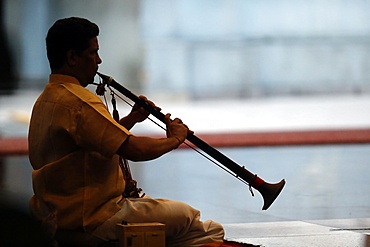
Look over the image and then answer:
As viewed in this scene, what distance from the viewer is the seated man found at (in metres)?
2.40

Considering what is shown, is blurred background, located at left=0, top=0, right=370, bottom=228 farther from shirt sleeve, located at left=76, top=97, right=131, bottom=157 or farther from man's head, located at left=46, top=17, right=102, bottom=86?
shirt sleeve, located at left=76, top=97, right=131, bottom=157

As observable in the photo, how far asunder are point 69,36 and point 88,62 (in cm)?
11

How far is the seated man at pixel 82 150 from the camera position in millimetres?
2398

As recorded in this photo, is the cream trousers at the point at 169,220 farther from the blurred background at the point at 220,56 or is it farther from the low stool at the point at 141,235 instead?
the blurred background at the point at 220,56

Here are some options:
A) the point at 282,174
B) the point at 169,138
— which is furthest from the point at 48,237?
the point at 282,174

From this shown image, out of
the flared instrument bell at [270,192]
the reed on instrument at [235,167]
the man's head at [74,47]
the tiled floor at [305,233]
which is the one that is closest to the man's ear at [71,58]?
the man's head at [74,47]

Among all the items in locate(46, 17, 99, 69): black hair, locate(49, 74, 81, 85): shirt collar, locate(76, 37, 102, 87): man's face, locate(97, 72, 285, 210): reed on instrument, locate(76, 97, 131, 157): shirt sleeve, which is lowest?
locate(97, 72, 285, 210): reed on instrument

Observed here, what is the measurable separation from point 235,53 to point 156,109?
1064 centimetres

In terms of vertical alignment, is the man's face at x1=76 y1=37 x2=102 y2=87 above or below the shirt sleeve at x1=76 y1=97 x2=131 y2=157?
above

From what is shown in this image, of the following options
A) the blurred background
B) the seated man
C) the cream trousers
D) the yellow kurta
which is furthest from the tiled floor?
the blurred background

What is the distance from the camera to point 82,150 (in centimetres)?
245

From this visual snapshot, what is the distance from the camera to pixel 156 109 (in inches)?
103

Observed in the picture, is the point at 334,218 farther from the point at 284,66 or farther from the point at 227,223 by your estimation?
the point at 284,66

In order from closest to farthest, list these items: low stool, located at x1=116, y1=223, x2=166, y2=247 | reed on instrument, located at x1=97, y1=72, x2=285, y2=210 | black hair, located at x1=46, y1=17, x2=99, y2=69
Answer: low stool, located at x1=116, y1=223, x2=166, y2=247
black hair, located at x1=46, y1=17, x2=99, y2=69
reed on instrument, located at x1=97, y1=72, x2=285, y2=210
